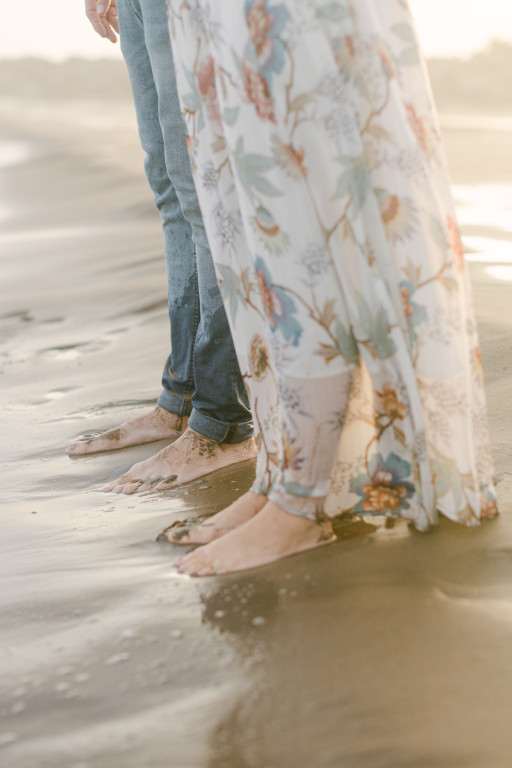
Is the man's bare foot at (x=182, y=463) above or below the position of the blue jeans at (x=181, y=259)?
below

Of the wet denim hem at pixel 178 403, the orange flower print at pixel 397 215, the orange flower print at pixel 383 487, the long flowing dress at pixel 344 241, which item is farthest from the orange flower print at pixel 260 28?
the wet denim hem at pixel 178 403

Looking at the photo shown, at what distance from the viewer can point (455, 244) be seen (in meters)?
1.38

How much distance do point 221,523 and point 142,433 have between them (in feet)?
2.35

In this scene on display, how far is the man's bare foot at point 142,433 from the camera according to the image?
218cm

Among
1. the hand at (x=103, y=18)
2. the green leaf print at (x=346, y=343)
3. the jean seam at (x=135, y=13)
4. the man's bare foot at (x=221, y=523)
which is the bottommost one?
the man's bare foot at (x=221, y=523)

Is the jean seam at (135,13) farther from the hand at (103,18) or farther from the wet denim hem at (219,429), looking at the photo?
the wet denim hem at (219,429)

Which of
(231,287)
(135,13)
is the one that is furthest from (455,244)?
(135,13)

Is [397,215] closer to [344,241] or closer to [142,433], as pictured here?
[344,241]

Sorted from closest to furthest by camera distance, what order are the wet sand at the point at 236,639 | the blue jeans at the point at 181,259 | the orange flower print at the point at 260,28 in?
the wet sand at the point at 236,639, the orange flower print at the point at 260,28, the blue jeans at the point at 181,259

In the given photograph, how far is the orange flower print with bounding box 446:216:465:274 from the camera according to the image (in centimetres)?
137

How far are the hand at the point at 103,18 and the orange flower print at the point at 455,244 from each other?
48.1 inches

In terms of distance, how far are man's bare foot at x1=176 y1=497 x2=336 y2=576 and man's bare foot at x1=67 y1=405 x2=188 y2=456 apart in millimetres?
→ 784

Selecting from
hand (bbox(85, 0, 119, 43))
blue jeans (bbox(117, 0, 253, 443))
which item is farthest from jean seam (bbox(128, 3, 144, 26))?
hand (bbox(85, 0, 119, 43))

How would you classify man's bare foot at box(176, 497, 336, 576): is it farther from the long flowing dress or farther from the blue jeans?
the blue jeans
